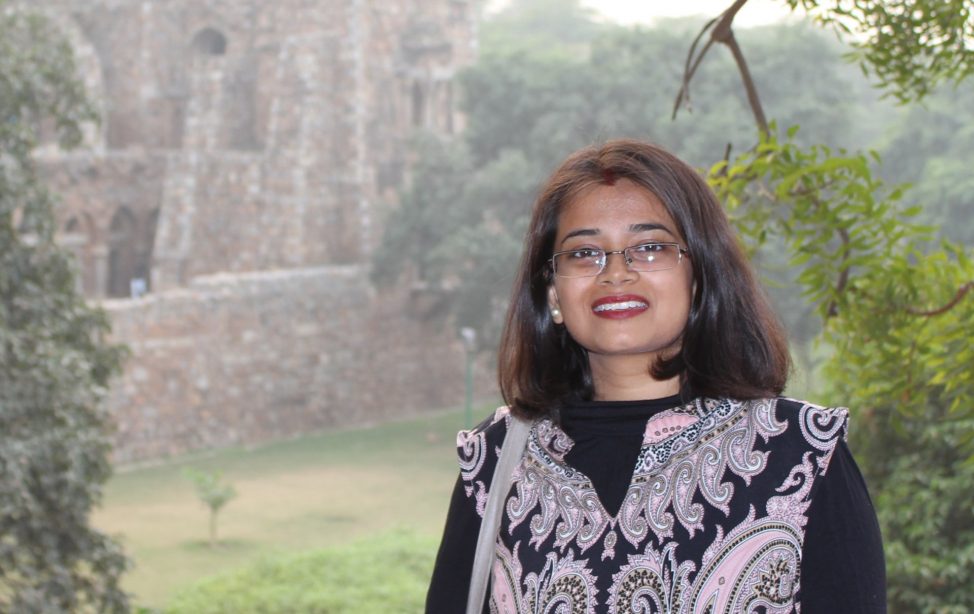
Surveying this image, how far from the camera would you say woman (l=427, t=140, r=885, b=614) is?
1436 mm

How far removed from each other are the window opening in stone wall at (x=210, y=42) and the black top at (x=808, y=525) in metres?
20.2

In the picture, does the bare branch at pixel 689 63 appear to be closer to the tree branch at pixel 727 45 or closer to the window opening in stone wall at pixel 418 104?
the tree branch at pixel 727 45

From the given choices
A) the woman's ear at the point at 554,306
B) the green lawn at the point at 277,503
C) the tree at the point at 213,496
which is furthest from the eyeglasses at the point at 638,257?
the tree at the point at 213,496

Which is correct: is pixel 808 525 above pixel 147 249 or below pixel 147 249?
above

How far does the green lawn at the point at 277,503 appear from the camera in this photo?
429 inches

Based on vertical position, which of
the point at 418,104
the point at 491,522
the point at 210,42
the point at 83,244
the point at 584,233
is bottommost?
the point at 83,244

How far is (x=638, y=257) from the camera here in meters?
1.60

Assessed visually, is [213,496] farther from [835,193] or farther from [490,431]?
[490,431]

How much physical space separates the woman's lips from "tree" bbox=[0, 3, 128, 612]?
4708 mm

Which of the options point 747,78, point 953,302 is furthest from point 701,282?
point 747,78

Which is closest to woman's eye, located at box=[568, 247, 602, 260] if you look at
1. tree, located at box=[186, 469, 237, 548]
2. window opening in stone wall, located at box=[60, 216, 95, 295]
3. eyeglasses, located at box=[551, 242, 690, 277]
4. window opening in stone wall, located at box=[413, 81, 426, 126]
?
eyeglasses, located at box=[551, 242, 690, 277]

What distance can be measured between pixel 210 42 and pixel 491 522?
20884mm

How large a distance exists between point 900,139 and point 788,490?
56.3ft

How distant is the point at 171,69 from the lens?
2106 centimetres
